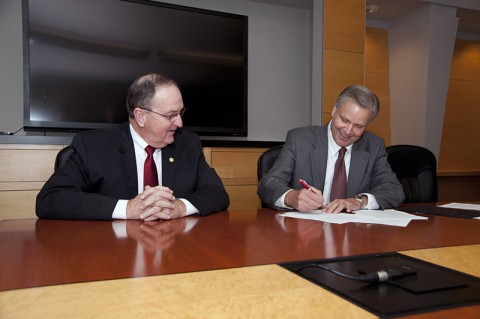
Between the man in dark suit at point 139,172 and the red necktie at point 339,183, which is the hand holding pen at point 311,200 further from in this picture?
the red necktie at point 339,183

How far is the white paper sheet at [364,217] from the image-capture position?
1478mm

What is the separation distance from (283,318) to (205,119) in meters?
3.41

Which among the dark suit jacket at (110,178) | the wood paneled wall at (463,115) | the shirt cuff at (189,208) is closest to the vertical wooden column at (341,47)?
the wood paneled wall at (463,115)

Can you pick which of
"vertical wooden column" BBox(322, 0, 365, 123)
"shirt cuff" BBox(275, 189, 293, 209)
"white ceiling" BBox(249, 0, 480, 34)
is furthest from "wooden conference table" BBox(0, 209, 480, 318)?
"white ceiling" BBox(249, 0, 480, 34)

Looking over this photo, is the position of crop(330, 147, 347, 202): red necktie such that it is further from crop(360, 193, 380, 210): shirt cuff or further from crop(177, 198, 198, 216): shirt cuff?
crop(177, 198, 198, 216): shirt cuff

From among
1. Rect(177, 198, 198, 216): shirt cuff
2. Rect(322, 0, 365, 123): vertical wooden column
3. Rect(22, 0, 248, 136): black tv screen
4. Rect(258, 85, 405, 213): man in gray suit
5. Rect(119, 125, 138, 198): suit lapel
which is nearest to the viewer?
Rect(177, 198, 198, 216): shirt cuff

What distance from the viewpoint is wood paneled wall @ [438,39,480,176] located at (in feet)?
19.3

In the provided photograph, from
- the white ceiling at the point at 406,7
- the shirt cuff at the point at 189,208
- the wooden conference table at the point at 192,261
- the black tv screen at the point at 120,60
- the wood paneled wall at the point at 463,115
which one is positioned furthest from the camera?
the wood paneled wall at the point at 463,115

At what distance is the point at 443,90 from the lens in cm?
502

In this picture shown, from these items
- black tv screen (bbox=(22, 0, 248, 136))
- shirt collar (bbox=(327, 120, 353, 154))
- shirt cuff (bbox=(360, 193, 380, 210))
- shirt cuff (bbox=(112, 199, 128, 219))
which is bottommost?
shirt cuff (bbox=(360, 193, 380, 210))

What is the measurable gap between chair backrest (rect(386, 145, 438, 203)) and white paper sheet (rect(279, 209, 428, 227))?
732 millimetres

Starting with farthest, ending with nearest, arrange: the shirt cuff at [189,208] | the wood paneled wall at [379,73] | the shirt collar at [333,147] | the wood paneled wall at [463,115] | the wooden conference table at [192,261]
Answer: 1. the wood paneled wall at [463,115]
2. the wood paneled wall at [379,73]
3. the shirt collar at [333,147]
4. the shirt cuff at [189,208]
5. the wooden conference table at [192,261]

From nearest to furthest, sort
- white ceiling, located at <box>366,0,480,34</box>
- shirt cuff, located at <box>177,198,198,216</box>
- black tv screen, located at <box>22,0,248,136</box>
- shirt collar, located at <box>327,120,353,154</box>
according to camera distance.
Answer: shirt cuff, located at <box>177,198,198,216</box>
shirt collar, located at <box>327,120,353,154</box>
black tv screen, located at <box>22,0,248,136</box>
white ceiling, located at <box>366,0,480,34</box>

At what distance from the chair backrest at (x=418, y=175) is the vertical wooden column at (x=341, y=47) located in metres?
1.85
